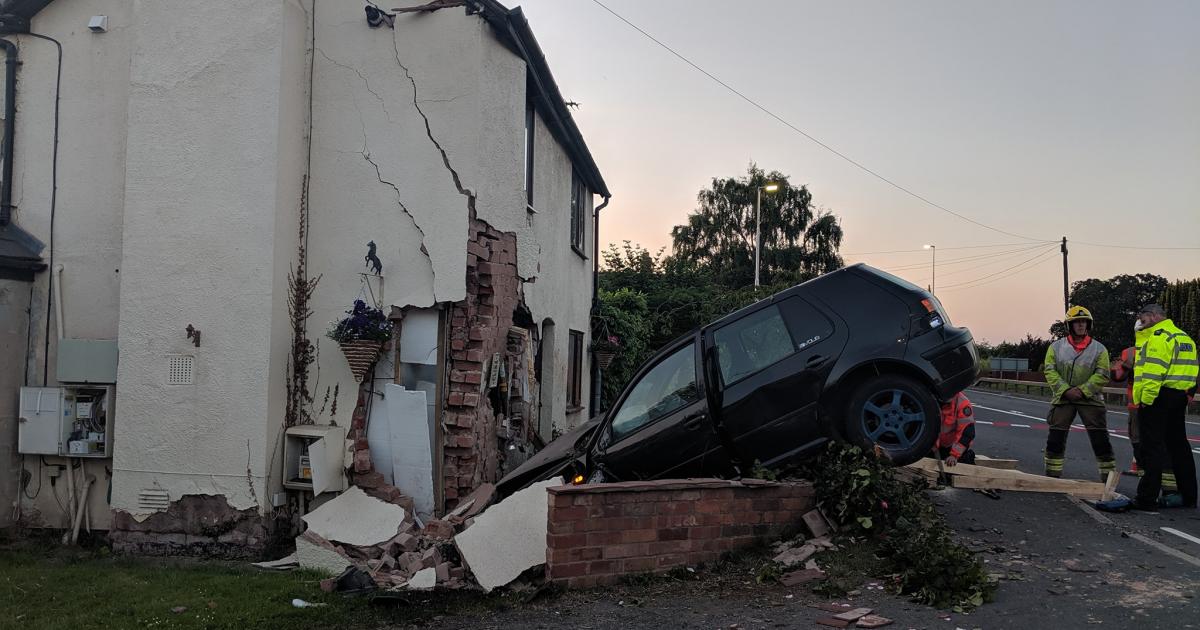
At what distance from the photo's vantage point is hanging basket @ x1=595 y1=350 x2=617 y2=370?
47.3ft

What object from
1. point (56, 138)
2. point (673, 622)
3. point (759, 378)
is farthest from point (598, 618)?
point (56, 138)

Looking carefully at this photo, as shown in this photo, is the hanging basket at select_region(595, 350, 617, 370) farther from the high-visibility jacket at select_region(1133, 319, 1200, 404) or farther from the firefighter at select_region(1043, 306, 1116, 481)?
the high-visibility jacket at select_region(1133, 319, 1200, 404)

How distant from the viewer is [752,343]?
6.55 metres

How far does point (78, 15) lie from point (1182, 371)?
10776 millimetres

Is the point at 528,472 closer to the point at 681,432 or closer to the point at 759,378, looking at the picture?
the point at 681,432

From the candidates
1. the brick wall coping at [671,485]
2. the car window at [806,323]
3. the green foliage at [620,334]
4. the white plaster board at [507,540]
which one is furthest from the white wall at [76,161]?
the green foliage at [620,334]

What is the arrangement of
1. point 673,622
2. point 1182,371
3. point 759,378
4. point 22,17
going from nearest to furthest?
point 673,622, point 759,378, point 1182,371, point 22,17

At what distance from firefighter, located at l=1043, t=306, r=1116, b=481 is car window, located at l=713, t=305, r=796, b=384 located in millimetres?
3007

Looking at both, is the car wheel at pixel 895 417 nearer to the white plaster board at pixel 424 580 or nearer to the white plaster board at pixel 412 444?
the white plaster board at pixel 424 580

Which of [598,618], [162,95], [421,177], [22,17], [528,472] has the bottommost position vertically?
[598,618]

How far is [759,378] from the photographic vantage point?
6363 mm

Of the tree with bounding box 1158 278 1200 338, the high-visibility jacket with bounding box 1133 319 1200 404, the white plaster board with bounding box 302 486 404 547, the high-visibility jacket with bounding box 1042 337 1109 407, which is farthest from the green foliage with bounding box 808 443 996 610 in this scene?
the tree with bounding box 1158 278 1200 338

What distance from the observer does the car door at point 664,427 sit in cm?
637

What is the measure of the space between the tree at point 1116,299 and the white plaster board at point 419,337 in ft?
178
